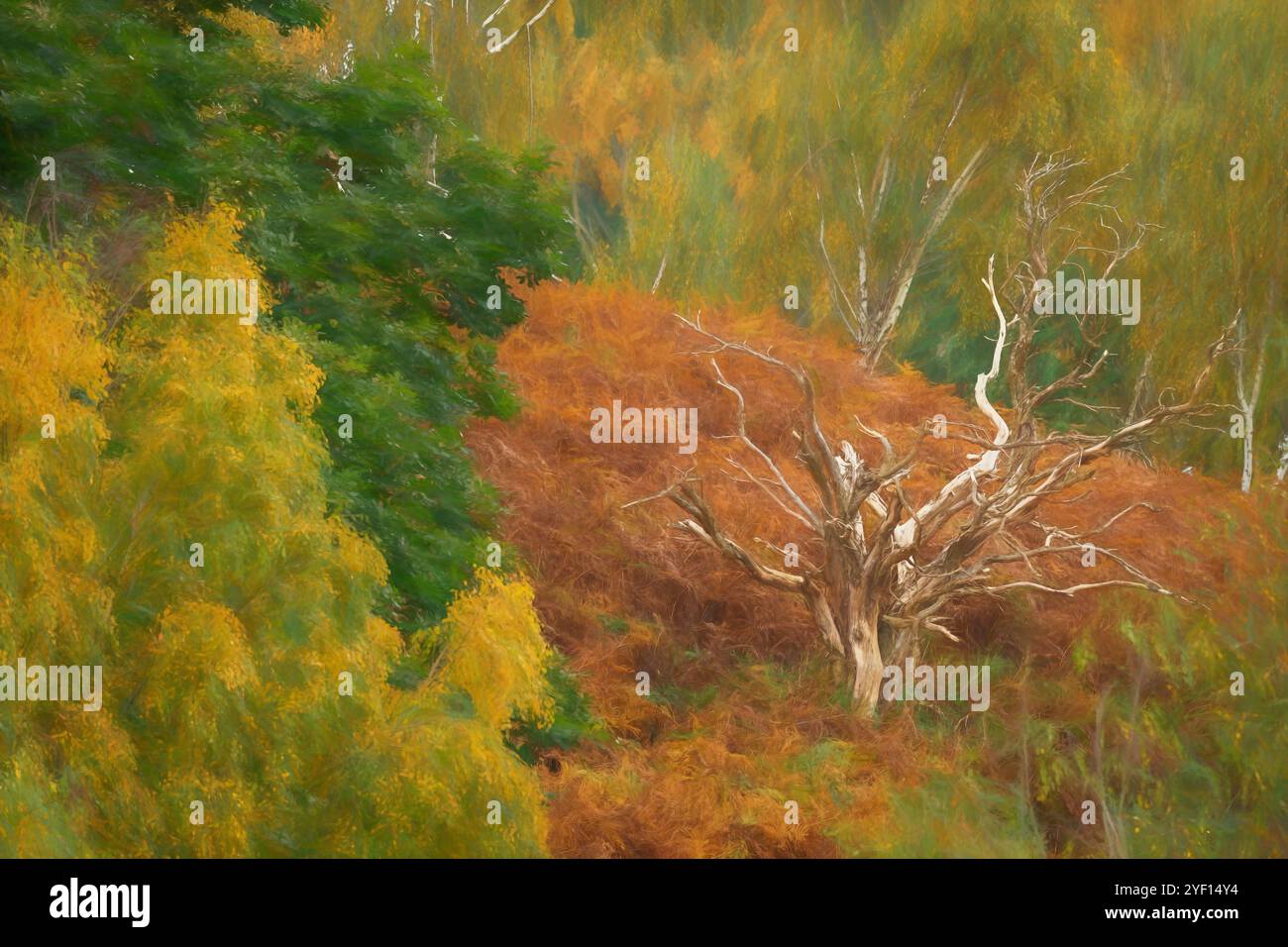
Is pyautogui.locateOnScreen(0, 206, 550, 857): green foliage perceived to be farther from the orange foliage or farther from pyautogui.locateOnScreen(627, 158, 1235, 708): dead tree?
pyautogui.locateOnScreen(627, 158, 1235, 708): dead tree

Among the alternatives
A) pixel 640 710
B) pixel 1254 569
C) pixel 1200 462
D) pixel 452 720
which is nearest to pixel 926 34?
pixel 1200 462

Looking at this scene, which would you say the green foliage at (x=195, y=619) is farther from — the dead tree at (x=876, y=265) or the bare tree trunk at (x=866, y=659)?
the dead tree at (x=876, y=265)

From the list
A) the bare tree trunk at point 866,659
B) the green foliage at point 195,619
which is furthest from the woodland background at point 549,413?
the bare tree trunk at point 866,659

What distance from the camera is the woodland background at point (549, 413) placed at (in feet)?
31.4

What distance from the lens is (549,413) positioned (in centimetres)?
2212

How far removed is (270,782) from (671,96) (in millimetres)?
20436

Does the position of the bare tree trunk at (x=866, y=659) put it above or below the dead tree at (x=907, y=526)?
below

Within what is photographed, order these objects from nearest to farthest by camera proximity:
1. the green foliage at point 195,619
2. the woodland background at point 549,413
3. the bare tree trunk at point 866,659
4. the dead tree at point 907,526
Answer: the green foliage at point 195,619, the woodland background at point 549,413, the dead tree at point 907,526, the bare tree trunk at point 866,659

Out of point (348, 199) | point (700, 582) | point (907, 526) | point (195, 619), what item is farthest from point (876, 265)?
point (195, 619)

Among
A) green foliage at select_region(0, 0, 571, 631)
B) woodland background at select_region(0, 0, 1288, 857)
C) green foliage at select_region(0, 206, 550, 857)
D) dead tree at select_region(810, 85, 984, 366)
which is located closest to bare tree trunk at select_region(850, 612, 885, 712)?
Result: woodland background at select_region(0, 0, 1288, 857)

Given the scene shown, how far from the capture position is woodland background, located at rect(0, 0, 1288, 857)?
959 cm

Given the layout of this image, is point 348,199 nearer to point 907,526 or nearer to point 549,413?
point 907,526

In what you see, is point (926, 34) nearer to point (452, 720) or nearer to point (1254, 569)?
point (1254, 569)

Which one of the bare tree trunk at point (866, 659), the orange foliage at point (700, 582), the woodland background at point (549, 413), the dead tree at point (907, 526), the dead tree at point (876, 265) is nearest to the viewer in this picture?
the woodland background at point (549, 413)
